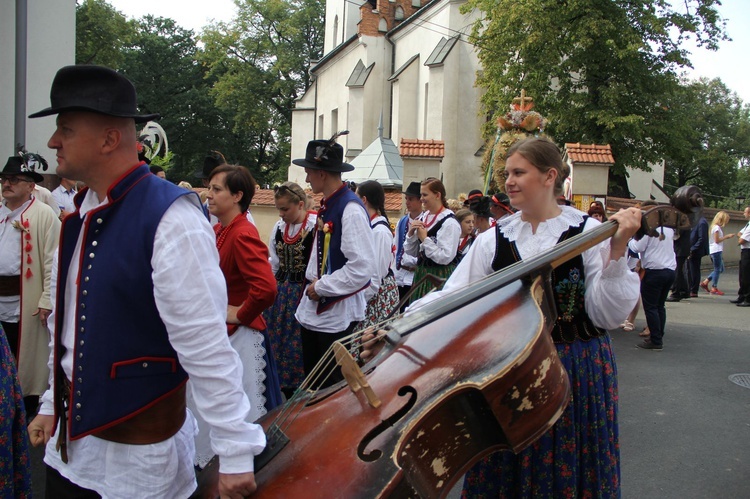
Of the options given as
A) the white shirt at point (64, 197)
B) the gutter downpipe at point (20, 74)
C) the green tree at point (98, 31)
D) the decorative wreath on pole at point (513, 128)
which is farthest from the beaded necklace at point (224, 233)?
the green tree at point (98, 31)

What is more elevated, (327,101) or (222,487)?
(327,101)

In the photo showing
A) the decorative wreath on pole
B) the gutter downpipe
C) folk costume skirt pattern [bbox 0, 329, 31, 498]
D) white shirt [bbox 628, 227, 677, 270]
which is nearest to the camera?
folk costume skirt pattern [bbox 0, 329, 31, 498]

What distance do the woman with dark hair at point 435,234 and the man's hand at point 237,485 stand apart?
487cm

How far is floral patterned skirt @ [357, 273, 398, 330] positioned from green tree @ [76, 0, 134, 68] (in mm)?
25862

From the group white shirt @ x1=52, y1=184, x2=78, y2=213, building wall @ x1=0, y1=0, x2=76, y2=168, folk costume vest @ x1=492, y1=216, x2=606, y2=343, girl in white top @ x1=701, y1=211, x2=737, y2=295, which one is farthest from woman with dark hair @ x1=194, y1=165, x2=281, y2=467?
girl in white top @ x1=701, y1=211, x2=737, y2=295

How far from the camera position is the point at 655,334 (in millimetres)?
7734

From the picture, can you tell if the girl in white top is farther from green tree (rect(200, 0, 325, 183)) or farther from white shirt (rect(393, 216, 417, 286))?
green tree (rect(200, 0, 325, 183))

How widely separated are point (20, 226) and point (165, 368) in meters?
3.43

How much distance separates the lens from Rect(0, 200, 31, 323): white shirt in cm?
455

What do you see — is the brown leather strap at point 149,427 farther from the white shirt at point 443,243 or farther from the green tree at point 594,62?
the green tree at point 594,62

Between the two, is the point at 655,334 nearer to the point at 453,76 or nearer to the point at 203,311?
the point at 203,311

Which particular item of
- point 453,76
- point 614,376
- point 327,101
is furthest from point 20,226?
point 327,101

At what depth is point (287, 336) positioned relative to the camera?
16.7 ft

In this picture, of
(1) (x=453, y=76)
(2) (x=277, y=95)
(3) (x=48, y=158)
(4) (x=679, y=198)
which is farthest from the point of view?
(2) (x=277, y=95)
